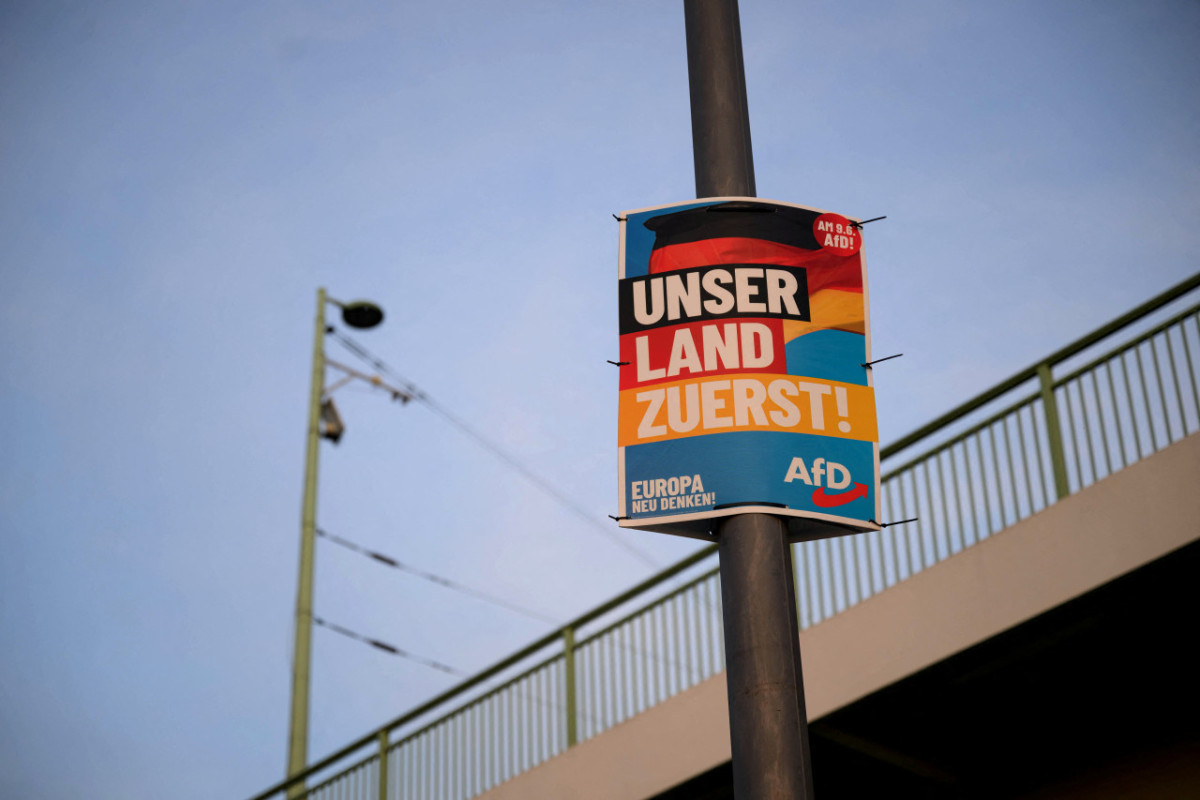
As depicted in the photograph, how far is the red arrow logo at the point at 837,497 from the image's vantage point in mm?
4754

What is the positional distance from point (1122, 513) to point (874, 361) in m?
5.76

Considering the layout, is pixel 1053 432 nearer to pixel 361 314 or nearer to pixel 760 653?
pixel 760 653

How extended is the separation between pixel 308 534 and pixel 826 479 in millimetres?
17285

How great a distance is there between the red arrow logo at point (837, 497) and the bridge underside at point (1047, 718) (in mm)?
6151

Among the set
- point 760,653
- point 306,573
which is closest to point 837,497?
point 760,653

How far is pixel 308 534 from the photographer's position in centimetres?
2111

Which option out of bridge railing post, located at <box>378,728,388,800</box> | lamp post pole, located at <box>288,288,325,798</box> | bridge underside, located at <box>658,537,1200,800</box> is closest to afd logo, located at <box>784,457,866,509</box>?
bridge underside, located at <box>658,537,1200,800</box>

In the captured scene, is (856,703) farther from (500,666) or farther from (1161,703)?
(500,666)

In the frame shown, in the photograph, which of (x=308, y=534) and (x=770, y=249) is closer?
(x=770, y=249)

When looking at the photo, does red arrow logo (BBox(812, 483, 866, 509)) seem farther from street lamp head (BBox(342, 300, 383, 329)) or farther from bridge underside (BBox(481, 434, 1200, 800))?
street lamp head (BBox(342, 300, 383, 329))

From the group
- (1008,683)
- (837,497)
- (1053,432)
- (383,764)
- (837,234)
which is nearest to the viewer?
(837,497)

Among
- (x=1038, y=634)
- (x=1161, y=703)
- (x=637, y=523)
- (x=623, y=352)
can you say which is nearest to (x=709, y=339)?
(x=623, y=352)

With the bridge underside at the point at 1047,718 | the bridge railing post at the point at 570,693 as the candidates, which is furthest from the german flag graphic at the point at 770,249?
the bridge railing post at the point at 570,693

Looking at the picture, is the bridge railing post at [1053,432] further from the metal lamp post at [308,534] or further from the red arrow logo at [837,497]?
the metal lamp post at [308,534]
